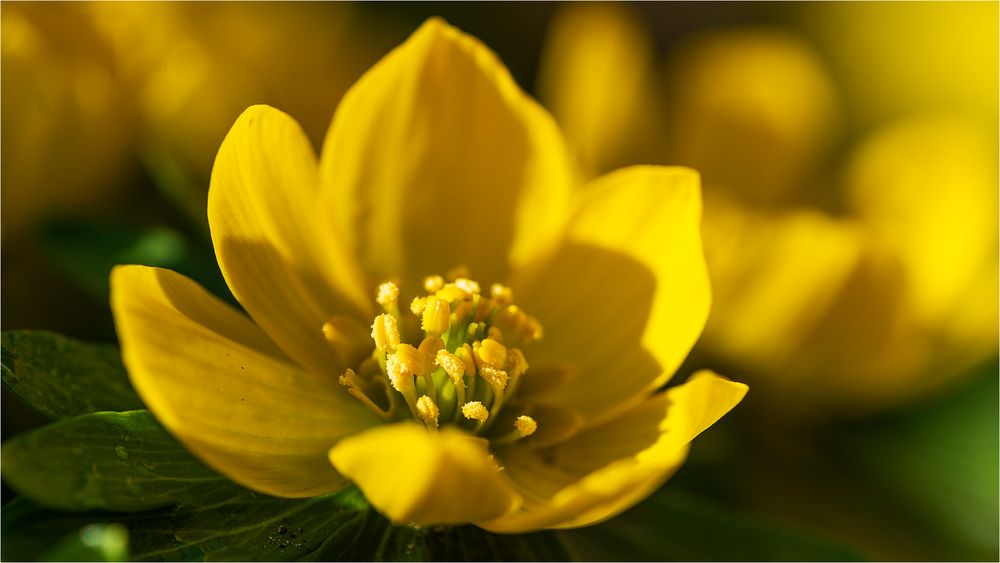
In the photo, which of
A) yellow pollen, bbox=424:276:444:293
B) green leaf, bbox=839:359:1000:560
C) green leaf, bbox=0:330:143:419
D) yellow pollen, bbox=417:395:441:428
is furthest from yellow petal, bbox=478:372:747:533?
green leaf, bbox=839:359:1000:560

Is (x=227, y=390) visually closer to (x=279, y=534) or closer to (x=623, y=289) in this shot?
(x=279, y=534)

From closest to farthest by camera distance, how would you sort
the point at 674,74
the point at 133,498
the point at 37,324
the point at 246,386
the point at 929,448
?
the point at 133,498 < the point at 246,386 < the point at 37,324 < the point at 929,448 < the point at 674,74

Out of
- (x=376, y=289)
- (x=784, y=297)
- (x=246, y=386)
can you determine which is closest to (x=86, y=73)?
(x=376, y=289)

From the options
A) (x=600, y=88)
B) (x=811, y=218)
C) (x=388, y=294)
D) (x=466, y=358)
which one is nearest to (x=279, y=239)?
(x=388, y=294)

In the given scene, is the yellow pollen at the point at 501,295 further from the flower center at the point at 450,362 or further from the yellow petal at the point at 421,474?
the yellow petal at the point at 421,474

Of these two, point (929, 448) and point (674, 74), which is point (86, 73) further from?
point (929, 448)

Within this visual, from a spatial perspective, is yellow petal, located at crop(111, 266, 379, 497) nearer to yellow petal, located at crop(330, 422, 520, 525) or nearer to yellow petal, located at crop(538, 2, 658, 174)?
yellow petal, located at crop(330, 422, 520, 525)
